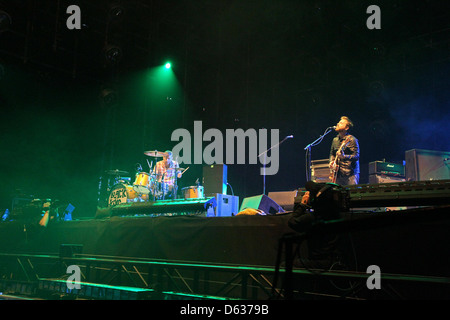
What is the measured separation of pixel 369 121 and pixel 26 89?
9863 millimetres

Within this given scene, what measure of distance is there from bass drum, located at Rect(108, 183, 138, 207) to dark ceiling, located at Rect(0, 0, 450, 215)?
2.08 metres

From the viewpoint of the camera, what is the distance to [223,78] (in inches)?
490

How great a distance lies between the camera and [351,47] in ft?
35.1

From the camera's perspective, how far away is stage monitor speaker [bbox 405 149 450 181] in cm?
691

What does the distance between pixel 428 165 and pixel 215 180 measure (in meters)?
4.46

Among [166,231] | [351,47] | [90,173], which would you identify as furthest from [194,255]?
[351,47]

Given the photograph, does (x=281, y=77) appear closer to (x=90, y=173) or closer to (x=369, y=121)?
(x=369, y=121)

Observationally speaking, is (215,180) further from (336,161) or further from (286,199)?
(336,161)

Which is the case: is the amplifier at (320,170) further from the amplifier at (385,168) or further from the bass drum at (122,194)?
the bass drum at (122,194)

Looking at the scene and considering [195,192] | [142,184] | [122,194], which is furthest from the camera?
[142,184]

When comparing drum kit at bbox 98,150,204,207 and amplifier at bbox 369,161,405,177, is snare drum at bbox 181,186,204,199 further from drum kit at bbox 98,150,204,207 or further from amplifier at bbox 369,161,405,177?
amplifier at bbox 369,161,405,177

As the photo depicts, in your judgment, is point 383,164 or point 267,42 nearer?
point 383,164

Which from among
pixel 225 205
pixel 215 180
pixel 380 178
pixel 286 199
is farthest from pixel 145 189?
pixel 380 178
